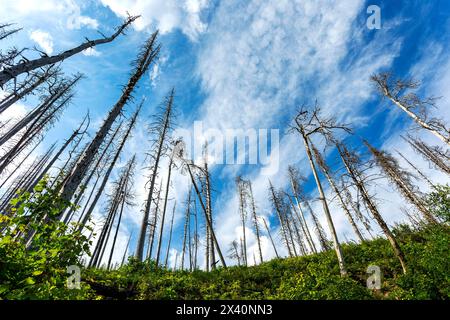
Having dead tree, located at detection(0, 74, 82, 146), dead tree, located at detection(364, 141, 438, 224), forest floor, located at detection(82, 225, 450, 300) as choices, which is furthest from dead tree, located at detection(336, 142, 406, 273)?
dead tree, located at detection(0, 74, 82, 146)

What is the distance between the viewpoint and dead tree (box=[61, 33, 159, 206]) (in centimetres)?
623

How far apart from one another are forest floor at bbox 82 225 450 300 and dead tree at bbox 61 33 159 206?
2760 mm

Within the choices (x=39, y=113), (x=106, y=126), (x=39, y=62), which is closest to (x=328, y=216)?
(x=106, y=126)

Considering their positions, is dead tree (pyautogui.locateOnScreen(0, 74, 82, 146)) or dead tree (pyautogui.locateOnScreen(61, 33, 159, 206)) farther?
dead tree (pyautogui.locateOnScreen(0, 74, 82, 146))

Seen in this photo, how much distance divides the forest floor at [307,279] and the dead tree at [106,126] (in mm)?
2760

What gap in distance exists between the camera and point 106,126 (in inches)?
311

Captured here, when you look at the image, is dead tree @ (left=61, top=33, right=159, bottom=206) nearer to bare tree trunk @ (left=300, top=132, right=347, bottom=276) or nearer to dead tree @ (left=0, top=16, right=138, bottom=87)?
dead tree @ (left=0, top=16, right=138, bottom=87)

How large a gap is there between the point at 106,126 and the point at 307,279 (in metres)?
8.46

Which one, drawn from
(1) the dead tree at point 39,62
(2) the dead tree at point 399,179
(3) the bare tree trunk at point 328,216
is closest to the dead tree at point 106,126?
(1) the dead tree at point 39,62

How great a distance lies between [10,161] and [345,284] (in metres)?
28.0

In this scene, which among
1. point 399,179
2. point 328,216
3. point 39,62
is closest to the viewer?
point 39,62

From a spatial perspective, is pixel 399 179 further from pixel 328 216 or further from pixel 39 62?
pixel 39 62

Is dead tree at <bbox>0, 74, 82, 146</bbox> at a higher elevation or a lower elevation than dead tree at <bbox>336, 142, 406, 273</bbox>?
higher

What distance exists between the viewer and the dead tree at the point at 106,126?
20.4 ft
